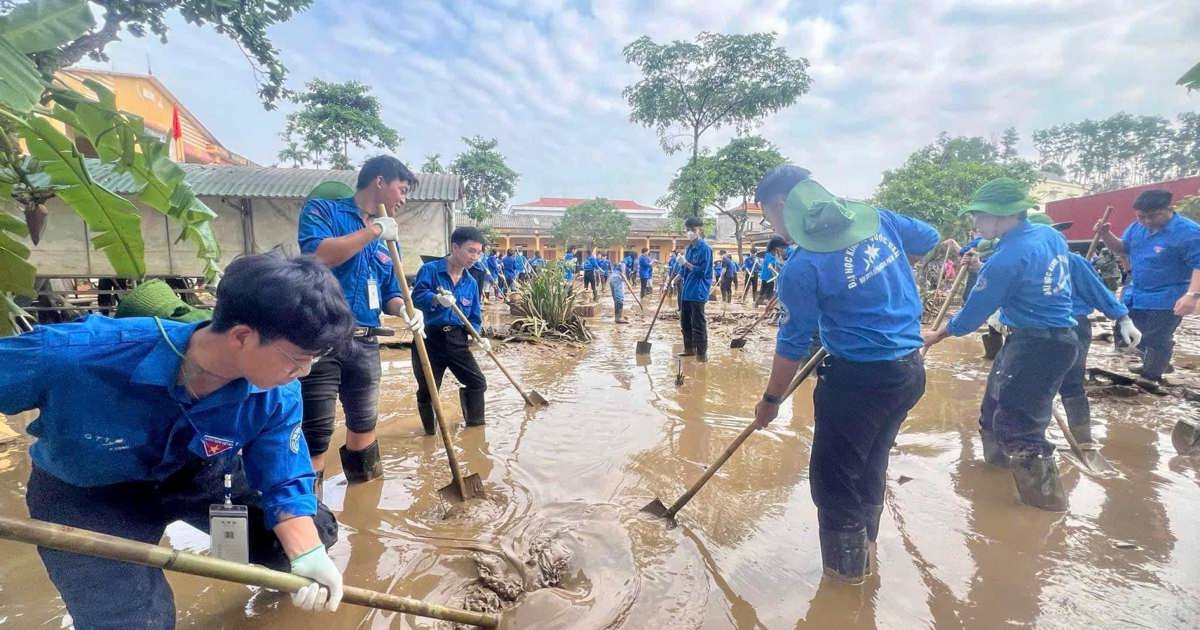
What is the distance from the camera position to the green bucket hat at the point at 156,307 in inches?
61.7

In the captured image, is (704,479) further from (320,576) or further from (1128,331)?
(1128,331)

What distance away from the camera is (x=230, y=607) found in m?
2.15

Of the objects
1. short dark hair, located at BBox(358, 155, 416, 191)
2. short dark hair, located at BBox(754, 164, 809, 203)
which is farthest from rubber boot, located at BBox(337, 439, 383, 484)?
short dark hair, located at BBox(754, 164, 809, 203)

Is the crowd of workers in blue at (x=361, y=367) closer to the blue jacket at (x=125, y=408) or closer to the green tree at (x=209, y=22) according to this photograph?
the blue jacket at (x=125, y=408)

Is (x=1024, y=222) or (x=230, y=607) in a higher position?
(x=1024, y=222)

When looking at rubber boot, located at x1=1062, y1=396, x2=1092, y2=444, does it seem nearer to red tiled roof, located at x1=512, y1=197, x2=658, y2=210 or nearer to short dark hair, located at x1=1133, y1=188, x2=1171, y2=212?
short dark hair, located at x1=1133, y1=188, x2=1171, y2=212

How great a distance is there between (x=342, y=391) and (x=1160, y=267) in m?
6.28

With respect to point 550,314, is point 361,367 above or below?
above

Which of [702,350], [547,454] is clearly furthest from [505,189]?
[547,454]

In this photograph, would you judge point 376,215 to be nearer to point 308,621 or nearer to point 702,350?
point 308,621

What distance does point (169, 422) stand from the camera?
1.38 meters

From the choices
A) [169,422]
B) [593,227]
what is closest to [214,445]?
[169,422]

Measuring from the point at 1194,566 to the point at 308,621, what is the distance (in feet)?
12.7

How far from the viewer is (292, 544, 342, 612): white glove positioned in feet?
4.98
